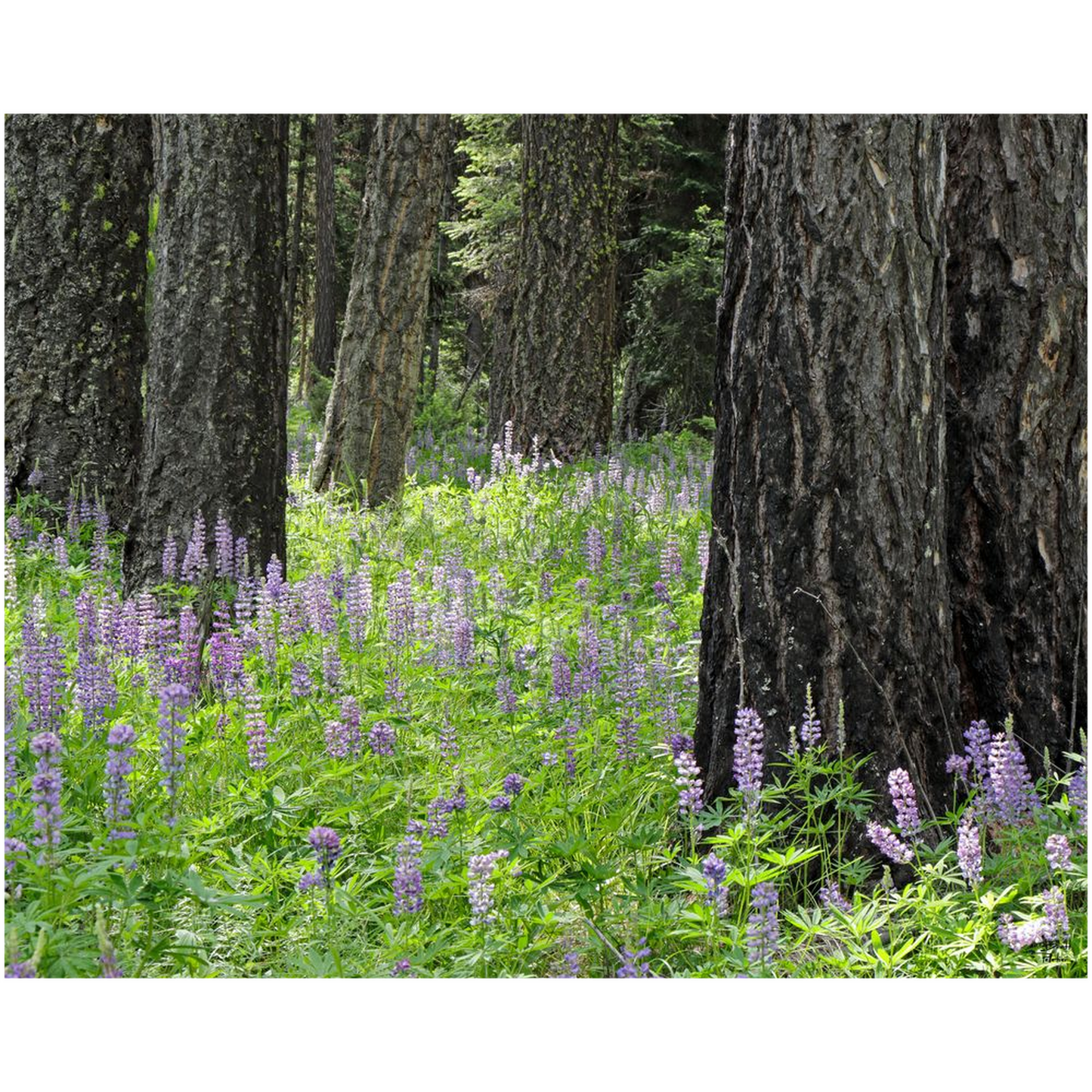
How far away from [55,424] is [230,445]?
2281 millimetres

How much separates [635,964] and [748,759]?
1.86 feet

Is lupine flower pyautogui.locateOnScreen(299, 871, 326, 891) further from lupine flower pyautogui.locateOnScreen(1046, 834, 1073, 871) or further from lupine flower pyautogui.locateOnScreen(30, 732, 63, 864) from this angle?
lupine flower pyautogui.locateOnScreen(1046, 834, 1073, 871)

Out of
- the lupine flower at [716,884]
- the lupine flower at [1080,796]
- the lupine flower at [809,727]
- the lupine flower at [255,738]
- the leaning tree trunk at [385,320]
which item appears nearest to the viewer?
the lupine flower at [716,884]

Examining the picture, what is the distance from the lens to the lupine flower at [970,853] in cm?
288

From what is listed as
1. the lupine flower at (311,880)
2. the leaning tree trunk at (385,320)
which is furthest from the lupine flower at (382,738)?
the leaning tree trunk at (385,320)

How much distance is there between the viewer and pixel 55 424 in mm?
6699

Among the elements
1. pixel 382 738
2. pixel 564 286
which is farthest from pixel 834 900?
pixel 564 286

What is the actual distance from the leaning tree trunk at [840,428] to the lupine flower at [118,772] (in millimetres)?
1625

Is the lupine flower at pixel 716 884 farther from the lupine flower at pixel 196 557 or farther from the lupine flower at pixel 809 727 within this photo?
the lupine flower at pixel 196 557

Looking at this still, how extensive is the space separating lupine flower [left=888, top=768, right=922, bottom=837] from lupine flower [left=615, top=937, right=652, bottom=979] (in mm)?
718

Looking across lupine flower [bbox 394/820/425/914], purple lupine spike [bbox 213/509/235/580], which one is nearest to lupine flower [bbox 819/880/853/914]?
lupine flower [bbox 394/820/425/914]

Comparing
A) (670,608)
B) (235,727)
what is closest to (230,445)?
(235,727)

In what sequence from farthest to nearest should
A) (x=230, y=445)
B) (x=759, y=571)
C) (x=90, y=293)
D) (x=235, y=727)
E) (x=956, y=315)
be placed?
(x=90, y=293), (x=230, y=445), (x=235, y=727), (x=956, y=315), (x=759, y=571)
